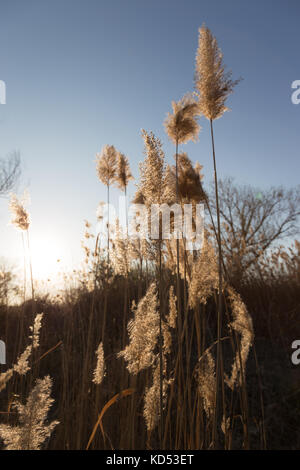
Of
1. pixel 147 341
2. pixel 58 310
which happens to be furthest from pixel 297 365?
pixel 58 310

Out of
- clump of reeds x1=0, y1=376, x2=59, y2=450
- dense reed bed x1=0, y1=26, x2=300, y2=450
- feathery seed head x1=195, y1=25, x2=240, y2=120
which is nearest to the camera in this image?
clump of reeds x1=0, y1=376, x2=59, y2=450

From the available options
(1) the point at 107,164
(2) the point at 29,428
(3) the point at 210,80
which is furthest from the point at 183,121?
(2) the point at 29,428

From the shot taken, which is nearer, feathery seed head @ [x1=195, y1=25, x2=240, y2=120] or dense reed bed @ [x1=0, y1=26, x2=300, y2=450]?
dense reed bed @ [x1=0, y1=26, x2=300, y2=450]

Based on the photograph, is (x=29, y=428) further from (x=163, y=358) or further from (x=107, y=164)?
(x=107, y=164)

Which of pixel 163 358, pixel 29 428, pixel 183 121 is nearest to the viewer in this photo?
pixel 29 428

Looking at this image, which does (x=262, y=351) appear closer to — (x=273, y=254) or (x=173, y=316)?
(x=273, y=254)

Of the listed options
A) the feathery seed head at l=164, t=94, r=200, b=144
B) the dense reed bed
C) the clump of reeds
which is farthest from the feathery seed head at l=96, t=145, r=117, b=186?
the clump of reeds

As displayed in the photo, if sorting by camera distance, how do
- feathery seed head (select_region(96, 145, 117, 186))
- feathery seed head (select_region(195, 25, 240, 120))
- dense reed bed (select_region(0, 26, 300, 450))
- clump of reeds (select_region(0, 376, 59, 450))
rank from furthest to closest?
feathery seed head (select_region(96, 145, 117, 186)), feathery seed head (select_region(195, 25, 240, 120)), dense reed bed (select_region(0, 26, 300, 450)), clump of reeds (select_region(0, 376, 59, 450))

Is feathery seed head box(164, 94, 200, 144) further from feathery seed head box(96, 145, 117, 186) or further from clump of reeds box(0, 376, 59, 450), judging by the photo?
clump of reeds box(0, 376, 59, 450)

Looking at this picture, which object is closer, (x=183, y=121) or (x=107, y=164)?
(x=183, y=121)

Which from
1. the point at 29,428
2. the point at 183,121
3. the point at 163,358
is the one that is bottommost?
the point at 29,428

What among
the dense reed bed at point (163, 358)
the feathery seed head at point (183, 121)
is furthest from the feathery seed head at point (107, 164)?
the feathery seed head at point (183, 121)

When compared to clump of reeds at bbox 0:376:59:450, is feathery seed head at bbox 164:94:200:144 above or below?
above
